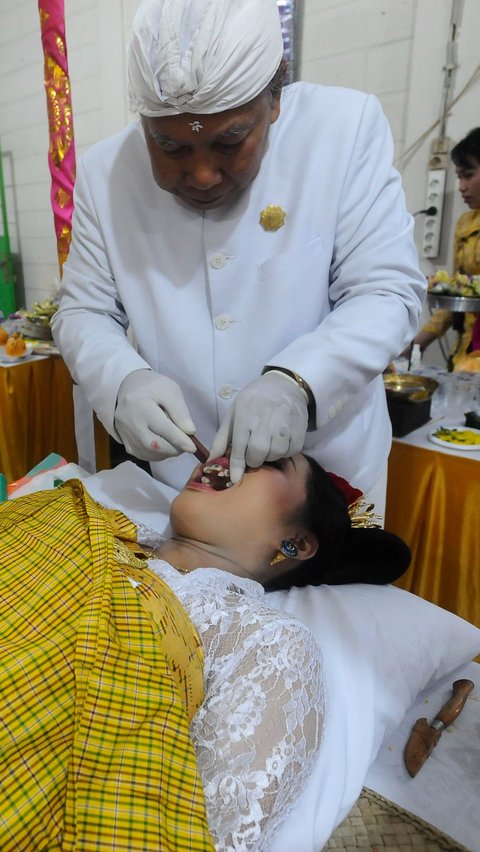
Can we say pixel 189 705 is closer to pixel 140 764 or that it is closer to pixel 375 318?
pixel 140 764

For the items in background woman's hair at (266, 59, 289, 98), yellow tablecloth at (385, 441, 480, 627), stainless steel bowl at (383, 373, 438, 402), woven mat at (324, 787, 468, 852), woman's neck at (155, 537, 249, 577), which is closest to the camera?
woven mat at (324, 787, 468, 852)

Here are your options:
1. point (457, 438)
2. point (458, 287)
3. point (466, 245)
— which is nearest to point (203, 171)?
point (457, 438)

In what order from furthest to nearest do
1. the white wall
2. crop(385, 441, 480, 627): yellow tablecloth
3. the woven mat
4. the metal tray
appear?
1. the white wall
2. the metal tray
3. crop(385, 441, 480, 627): yellow tablecloth
4. the woven mat

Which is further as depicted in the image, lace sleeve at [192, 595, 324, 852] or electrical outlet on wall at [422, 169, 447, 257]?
electrical outlet on wall at [422, 169, 447, 257]

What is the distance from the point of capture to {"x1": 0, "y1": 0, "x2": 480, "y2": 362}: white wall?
3344 millimetres

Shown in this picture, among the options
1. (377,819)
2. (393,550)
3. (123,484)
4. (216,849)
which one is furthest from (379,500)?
(216,849)

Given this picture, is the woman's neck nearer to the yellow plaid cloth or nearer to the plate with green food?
the yellow plaid cloth

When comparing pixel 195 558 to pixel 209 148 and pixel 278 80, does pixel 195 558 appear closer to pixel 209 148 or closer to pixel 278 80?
pixel 209 148

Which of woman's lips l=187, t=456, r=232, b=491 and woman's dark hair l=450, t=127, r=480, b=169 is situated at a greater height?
woman's dark hair l=450, t=127, r=480, b=169

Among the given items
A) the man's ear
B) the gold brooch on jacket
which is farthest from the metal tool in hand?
the gold brooch on jacket

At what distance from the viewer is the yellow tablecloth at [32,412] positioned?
321cm

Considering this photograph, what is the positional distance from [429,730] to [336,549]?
430mm

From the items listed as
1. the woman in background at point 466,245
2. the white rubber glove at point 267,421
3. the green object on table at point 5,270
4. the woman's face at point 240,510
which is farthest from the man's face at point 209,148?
the green object on table at point 5,270

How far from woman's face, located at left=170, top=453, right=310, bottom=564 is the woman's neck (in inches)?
0.6
